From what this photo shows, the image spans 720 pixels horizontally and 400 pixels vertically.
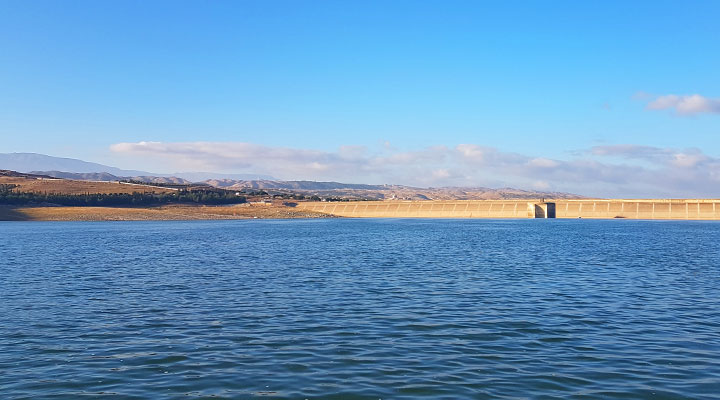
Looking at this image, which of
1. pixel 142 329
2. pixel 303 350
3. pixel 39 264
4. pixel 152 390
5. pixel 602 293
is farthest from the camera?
pixel 39 264

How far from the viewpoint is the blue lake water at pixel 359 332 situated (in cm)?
1827

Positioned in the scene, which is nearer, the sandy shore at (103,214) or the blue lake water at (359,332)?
the blue lake water at (359,332)

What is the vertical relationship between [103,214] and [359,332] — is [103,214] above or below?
above

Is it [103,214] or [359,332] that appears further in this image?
[103,214]

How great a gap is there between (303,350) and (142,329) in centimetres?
826

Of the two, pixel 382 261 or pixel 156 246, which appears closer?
pixel 382 261

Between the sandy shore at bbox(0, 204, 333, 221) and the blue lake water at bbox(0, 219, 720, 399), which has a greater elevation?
the sandy shore at bbox(0, 204, 333, 221)

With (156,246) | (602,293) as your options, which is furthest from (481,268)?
(156,246)

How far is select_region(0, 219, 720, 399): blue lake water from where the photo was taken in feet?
59.9

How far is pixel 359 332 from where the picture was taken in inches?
990

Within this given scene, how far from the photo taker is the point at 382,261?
185 feet

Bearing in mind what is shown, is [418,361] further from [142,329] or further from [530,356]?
[142,329]

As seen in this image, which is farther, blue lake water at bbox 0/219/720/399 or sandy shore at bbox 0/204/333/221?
sandy shore at bbox 0/204/333/221

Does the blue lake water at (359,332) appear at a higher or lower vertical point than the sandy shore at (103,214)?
lower
